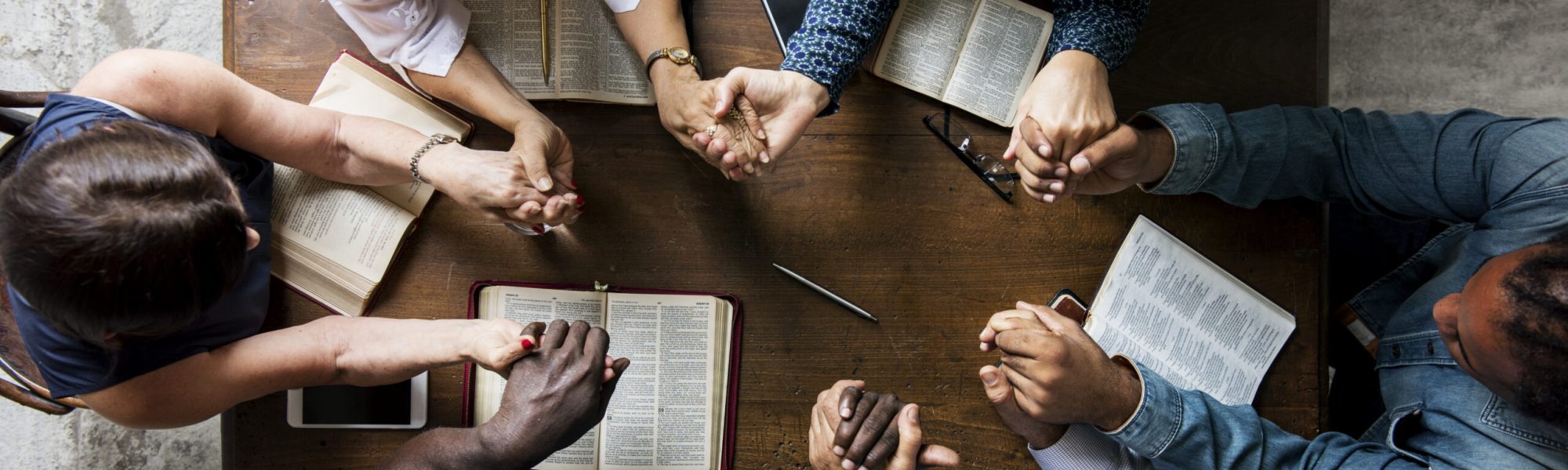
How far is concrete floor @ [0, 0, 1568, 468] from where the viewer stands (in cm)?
217

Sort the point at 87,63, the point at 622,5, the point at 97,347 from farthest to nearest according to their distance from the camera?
the point at 87,63 → the point at 622,5 → the point at 97,347

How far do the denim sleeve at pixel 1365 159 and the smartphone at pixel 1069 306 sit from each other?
0.28m

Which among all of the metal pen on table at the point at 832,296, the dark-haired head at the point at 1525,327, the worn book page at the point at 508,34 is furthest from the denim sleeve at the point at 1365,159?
the worn book page at the point at 508,34

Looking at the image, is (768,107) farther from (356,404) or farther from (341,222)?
(356,404)

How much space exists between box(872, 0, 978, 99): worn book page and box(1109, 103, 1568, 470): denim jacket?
409mm

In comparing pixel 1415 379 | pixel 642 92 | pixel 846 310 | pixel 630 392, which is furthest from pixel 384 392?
pixel 1415 379

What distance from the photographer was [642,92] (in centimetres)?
166

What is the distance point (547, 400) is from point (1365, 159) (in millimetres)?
1561

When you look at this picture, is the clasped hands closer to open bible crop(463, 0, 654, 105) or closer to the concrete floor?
open bible crop(463, 0, 654, 105)

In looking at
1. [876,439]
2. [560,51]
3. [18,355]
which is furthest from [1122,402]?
[18,355]

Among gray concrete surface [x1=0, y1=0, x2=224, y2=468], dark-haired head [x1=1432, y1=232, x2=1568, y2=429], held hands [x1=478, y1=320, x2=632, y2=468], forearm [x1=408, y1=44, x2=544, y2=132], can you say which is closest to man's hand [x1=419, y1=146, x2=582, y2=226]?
forearm [x1=408, y1=44, x2=544, y2=132]

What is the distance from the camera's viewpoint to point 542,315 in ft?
5.42

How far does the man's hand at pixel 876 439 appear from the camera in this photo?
140 centimetres

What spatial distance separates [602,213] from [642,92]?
0.86ft
